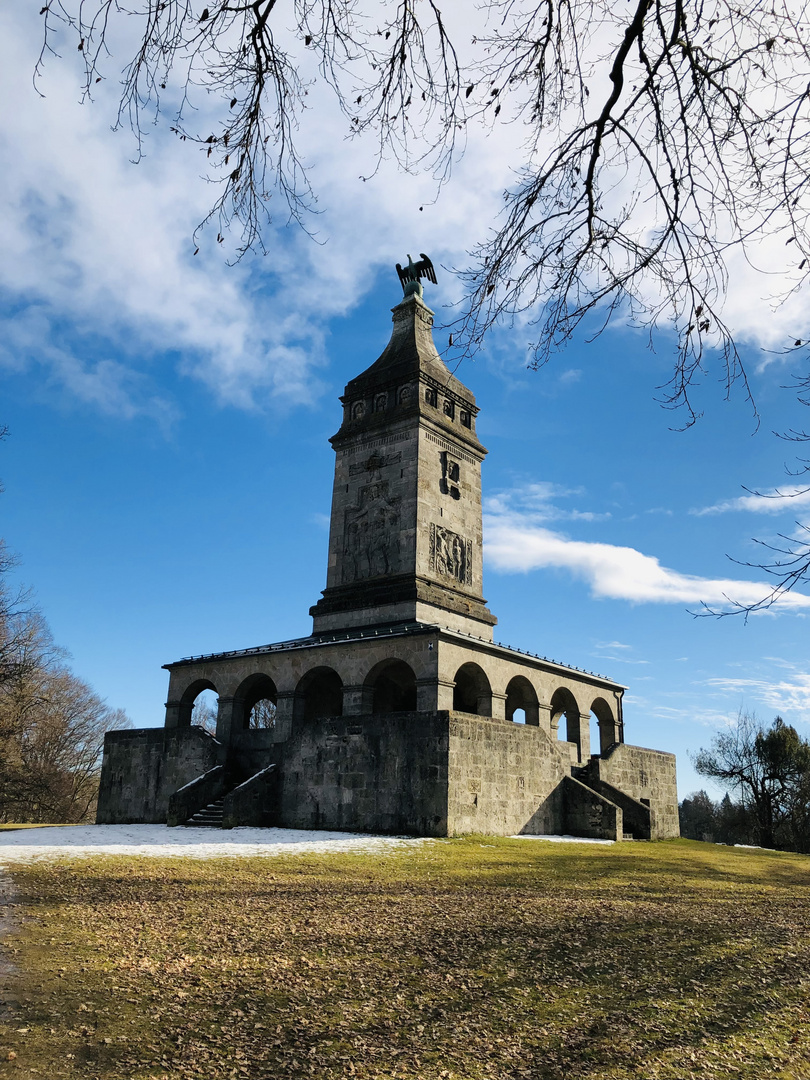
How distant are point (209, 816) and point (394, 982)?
19181mm

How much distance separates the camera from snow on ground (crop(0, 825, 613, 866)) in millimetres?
16609

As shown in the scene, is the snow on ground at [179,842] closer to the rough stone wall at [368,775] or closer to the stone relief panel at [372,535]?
the rough stone wall at [368,775]

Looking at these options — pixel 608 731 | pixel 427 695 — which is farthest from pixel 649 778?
pixel 427 695

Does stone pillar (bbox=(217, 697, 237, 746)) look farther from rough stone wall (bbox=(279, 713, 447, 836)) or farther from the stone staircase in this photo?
rough stone wall (bbox=(279, 713, 447, 836))

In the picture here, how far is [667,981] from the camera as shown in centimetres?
733

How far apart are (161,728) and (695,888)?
65.8 ft

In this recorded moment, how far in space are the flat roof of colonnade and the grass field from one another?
12577 millimetres

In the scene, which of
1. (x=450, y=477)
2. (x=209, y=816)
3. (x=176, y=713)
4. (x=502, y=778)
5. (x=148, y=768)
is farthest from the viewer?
(x=450, y=477)

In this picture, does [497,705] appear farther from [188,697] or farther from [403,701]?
[188,697]

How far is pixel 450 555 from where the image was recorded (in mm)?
32000

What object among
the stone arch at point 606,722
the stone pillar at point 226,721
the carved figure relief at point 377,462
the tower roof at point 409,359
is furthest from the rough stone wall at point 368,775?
the tower roof at point 409,359

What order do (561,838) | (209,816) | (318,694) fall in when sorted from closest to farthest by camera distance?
(561,838) < (209,816) < (318,694)

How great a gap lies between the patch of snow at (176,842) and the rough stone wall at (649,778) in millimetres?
10707

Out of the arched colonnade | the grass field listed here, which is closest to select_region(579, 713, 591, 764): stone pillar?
the arched colonnade
